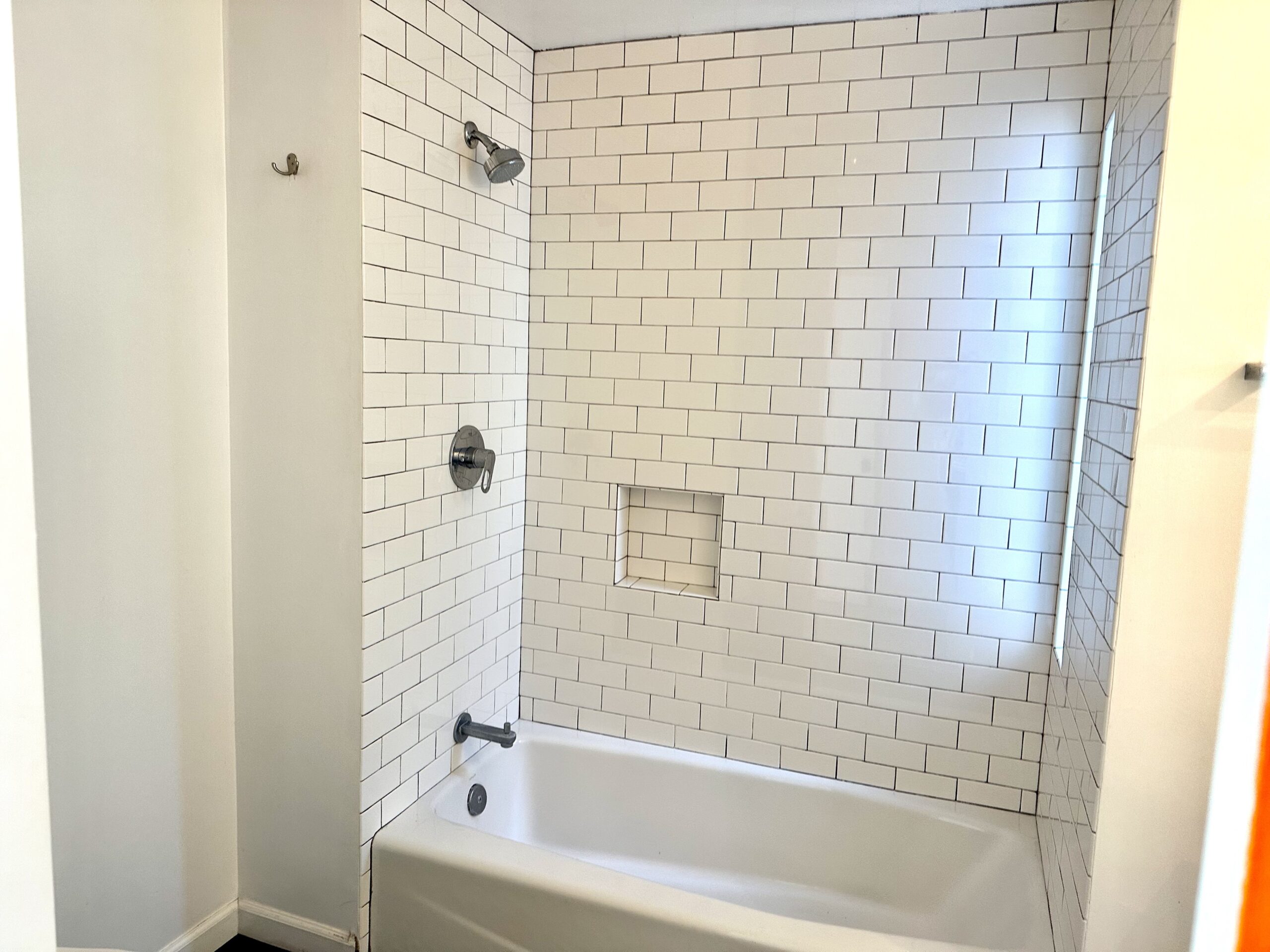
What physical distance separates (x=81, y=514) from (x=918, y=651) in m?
2.09

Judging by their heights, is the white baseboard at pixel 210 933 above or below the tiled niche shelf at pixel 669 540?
below

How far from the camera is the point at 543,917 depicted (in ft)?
6.18

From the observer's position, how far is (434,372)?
208 cm

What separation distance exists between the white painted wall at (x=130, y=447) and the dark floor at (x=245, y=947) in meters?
0.14

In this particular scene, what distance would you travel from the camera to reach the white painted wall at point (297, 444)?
1.82 m

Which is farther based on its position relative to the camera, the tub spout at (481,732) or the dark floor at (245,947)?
the tub spout at (481,732)

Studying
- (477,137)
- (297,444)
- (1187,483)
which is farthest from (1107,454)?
(297,444)

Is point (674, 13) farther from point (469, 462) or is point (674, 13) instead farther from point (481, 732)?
point (481, 732)

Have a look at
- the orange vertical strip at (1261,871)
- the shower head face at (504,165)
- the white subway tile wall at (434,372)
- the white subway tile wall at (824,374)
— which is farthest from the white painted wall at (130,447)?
the orange vertical strip at (1261,871)

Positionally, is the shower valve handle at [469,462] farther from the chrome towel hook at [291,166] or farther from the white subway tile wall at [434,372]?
the chrome towel hook at [291,166]

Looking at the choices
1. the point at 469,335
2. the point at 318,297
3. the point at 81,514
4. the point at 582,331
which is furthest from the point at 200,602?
the point at 582,331

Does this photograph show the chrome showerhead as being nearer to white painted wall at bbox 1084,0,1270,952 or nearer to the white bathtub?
white painted wall at bbox 1084,0,1270,952

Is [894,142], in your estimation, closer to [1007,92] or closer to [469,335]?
[1007,92]

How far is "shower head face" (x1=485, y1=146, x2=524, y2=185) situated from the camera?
2.03 metres
